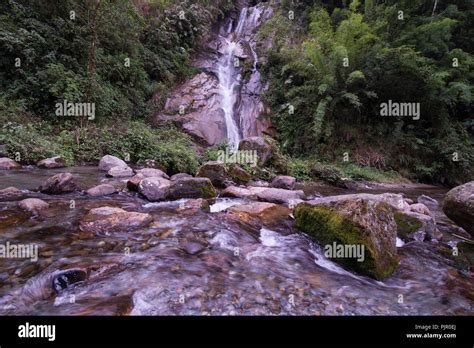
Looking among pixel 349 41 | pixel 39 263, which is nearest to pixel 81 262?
pixel 39 263

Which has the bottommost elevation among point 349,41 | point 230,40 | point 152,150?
point 152,150

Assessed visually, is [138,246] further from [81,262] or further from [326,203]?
[326,203]

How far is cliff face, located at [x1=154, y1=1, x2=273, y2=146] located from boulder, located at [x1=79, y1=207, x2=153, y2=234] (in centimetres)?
908

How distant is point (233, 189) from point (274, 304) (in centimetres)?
401

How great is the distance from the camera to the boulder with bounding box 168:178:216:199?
5.82m

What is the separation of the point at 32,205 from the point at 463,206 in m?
6.66

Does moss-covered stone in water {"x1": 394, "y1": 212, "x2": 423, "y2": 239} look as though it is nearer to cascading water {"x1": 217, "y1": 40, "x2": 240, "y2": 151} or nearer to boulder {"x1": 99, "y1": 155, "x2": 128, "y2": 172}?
boulder {"x1": 99, "y1": 155, "x2": 128, "y2": 172}

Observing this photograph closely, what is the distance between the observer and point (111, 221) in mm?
4016

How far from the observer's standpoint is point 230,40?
66.8ft

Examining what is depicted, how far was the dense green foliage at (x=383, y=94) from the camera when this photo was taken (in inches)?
491

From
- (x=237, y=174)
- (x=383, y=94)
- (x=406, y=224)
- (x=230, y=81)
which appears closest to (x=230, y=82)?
(x=230, y=81)

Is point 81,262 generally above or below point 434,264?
above

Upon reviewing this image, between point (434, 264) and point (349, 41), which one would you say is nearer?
point (434, 264)

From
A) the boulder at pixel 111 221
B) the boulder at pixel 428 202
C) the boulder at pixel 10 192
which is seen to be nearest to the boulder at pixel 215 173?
the boulder at pixel 111 221
